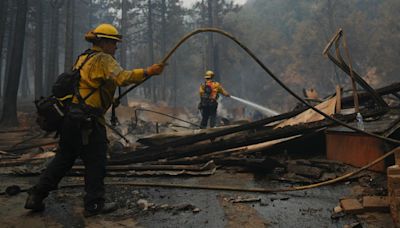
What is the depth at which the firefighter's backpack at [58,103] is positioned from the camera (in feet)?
11.1

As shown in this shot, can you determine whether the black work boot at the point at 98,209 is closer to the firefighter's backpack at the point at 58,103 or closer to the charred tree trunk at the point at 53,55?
the firefighter's backpack at the point at 58,103

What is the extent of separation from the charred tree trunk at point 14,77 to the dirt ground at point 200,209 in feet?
38.3

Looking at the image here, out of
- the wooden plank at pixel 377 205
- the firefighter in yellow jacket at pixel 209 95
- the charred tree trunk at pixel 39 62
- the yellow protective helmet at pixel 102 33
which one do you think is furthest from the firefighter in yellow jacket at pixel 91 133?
the charred tree trunk at pixel 39 62

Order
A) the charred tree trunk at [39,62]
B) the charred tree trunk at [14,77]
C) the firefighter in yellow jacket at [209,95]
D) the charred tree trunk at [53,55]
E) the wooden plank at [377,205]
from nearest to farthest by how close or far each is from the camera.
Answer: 1. the wooden plank at [377,205]
2. the firefighter in yellow jacket at [209,95]
3. the charred tree trunk at [14,77]
4. the charred tree trunk at [53,55]
5. the charred tree trunk at [39,62]

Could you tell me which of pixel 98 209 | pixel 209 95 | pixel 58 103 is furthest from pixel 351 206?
pixel 209 95

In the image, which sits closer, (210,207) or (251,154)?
(210,207)

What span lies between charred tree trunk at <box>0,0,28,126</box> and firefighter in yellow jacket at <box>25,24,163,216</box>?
12.4 m

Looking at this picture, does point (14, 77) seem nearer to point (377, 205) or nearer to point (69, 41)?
point (69, 41)

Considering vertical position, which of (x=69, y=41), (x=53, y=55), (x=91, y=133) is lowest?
(x=91, y=133)

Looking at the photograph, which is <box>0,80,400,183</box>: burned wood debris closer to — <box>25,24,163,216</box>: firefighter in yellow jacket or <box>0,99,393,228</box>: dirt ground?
<box>0,99,393,228</box>: dirt ground

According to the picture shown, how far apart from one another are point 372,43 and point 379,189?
1432 inches

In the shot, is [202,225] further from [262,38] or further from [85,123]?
[262,38]

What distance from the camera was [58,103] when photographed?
3.41 meters

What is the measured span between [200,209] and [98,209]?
1064 mm
